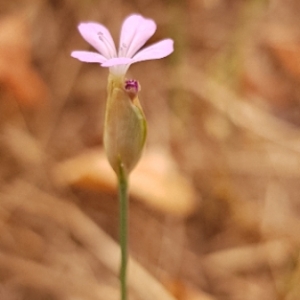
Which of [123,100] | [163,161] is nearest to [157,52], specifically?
[123,100]

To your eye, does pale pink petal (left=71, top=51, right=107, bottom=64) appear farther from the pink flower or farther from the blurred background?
the blurred background

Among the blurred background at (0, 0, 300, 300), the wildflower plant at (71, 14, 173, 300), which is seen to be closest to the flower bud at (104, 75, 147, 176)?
the wildflower plant at (71, 14, 173, 300)

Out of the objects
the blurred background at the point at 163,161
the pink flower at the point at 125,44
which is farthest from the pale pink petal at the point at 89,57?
the blurred background at the point at 163,161

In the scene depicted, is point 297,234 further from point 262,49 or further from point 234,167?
point 262,49

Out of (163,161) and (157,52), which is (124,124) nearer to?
(157,52)

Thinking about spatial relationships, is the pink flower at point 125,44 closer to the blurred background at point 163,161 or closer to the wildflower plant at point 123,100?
the wildflower plant at point 123,100

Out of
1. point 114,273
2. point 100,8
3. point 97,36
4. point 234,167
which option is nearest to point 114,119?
point 97,36
